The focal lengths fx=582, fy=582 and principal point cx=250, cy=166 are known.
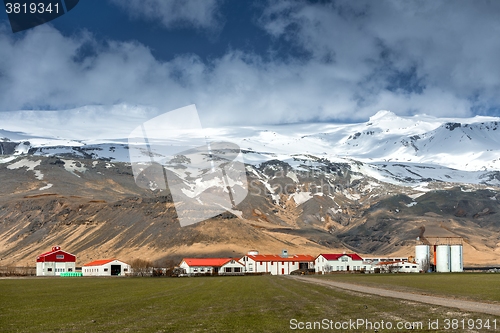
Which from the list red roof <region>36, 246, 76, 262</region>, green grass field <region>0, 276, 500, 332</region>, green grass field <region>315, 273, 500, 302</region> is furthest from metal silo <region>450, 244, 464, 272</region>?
green grass field <region>0, 276, 500, 332</region>

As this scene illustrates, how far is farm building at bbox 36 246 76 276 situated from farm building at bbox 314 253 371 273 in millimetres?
51530

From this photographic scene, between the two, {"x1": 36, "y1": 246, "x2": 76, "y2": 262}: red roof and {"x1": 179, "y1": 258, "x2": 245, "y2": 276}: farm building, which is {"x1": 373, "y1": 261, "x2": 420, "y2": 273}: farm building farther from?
{"x1": 36, "y1": 246, "x2": 76, "y2": 262}: red roof

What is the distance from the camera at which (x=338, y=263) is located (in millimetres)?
117750

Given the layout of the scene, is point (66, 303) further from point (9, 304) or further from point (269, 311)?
point (269, 311)

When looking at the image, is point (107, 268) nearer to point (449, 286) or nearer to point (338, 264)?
point (338, 264)

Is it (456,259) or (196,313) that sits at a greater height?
(196,313)

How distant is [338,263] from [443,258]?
24143 mm

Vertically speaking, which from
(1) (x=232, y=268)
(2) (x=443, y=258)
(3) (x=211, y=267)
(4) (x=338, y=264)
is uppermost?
(3) (x=211, y=267)

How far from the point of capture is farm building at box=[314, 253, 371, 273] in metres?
116

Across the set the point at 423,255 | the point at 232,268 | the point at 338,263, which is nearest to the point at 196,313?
the point at 232,268

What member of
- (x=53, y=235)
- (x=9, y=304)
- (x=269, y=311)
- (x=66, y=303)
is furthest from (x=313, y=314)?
(x=53, y=235)

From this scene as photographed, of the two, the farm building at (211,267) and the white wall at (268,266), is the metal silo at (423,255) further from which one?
the farm building at (211,267)

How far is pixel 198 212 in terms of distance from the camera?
164875 millimetres

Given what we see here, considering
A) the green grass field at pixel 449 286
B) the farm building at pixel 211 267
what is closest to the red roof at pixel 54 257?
the farm building at pixel 211 267
